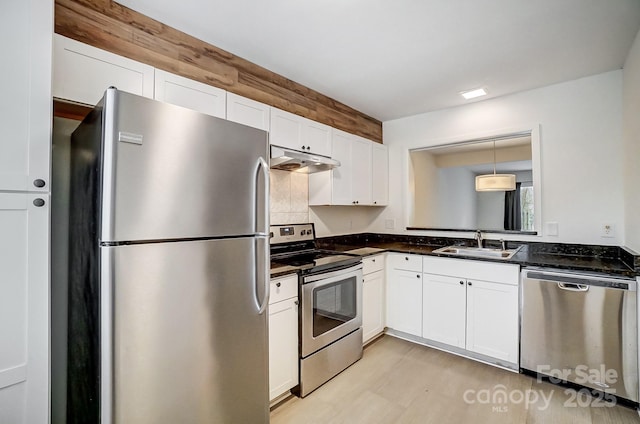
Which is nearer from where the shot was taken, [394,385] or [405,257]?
[394,385]

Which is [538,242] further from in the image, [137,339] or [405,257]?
[137,339]

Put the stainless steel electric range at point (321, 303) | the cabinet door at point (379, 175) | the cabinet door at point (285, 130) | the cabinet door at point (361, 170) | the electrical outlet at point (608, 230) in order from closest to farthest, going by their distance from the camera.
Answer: the stainless steel electric range at point (321, 303), the cabinet door at point (285, 130), the electrical outlet at point (608, 230), the cabinet door at point (361, 170), the cabinet door at point (379, 175)

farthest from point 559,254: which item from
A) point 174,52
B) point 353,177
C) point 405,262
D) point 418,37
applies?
point 174,52

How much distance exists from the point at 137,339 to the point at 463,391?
7.31 feet

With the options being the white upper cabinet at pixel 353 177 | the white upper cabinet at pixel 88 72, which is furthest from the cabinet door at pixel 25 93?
the white upper cabinet at pixel 353 177

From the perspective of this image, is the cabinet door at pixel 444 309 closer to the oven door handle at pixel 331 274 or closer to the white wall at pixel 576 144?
the oven door handle at pixel 331 274

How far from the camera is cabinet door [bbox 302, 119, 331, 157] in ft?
8.82

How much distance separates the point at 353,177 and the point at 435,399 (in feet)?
6.88

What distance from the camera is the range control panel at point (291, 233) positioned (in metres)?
2.63

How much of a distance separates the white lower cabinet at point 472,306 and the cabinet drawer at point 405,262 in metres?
0.08

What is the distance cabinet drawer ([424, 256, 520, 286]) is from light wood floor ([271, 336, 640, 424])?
763 mm

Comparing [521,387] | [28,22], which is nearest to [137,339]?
[28,22]

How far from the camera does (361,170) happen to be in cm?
338

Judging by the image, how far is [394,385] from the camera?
2.29 m
